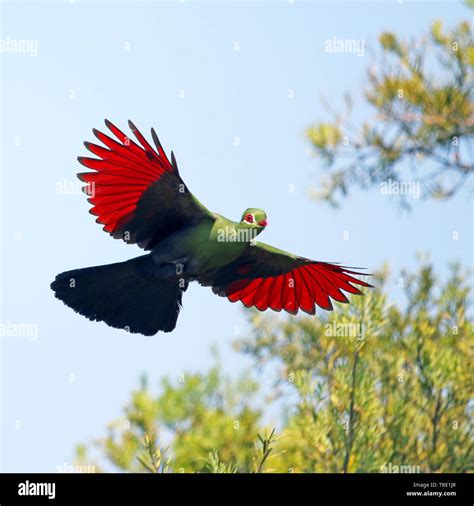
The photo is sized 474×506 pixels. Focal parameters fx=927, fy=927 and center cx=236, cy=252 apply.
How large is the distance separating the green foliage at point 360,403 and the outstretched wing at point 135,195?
0.66 m

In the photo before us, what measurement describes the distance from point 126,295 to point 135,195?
33 cm

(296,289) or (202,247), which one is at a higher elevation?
(202,247)

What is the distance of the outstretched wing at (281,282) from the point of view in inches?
132

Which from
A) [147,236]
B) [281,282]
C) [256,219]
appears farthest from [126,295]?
[281,282]

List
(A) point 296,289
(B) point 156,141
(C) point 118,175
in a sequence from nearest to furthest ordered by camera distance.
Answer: (B) point 156,141, (C) point 118,175, (A) point 296,289

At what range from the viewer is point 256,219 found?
2859 millimetres

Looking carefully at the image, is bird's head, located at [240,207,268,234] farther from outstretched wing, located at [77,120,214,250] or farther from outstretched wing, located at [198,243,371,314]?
outstretched wing, located at [198,243,371,314]

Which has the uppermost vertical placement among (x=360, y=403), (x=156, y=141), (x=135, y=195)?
(x=156, y=141)

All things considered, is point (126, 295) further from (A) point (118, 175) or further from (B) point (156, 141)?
(B) point (156, 141)

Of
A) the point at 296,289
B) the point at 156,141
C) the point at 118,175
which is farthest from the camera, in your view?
the point at 296,289

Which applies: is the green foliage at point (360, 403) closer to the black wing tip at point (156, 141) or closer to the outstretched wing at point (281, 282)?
the outstretched wing at point (281, 282)
